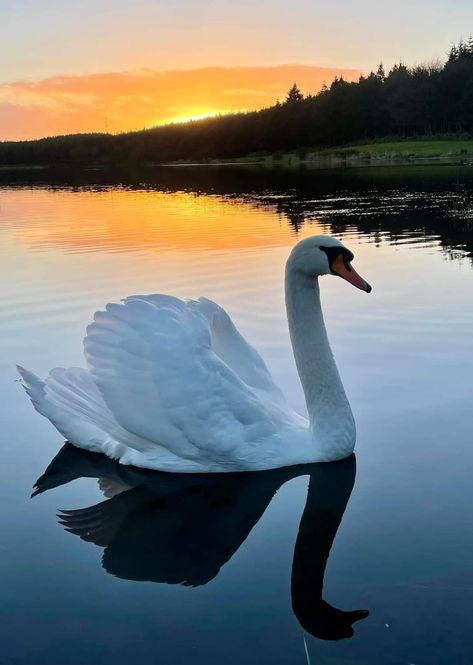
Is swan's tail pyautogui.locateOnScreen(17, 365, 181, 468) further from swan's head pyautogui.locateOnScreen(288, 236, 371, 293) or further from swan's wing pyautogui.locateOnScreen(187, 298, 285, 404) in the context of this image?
swan's head pyautogui.locateOnScreen(288, 236, 371, 293)

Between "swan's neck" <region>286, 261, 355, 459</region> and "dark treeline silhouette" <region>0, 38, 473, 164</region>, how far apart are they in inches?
3671

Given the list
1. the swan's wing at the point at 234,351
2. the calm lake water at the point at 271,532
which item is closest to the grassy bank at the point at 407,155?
the calm lake water at the point at 271,532

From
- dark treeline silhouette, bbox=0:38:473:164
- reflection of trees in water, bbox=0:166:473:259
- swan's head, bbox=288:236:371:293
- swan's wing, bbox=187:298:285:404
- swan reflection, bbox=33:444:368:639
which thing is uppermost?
dark treeline silhouette, bbox=0:38:473:164

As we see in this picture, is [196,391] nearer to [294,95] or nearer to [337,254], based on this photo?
[337,254]

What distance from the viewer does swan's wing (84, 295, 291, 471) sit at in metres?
5.30

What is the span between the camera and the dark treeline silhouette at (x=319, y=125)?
9850 centimetres

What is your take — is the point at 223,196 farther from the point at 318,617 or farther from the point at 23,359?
the point at 318,617

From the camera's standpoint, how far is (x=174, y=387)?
5301 mm

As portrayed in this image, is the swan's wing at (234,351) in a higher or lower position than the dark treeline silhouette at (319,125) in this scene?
lower

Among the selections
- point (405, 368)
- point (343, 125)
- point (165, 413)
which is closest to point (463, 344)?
point (405, 368)

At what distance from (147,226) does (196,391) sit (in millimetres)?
19319

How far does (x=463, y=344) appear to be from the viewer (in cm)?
854

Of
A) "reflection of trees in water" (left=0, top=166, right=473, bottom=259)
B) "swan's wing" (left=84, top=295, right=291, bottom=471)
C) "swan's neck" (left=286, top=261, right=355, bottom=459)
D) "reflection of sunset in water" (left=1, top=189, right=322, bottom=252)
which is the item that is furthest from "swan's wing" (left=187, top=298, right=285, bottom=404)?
"reflection of sunset in water" (left=1, top=189, right=322, bottom=252)

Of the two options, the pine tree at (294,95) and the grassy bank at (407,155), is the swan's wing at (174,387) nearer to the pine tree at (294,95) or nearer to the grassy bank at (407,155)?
the grassy bank at (407,155)
